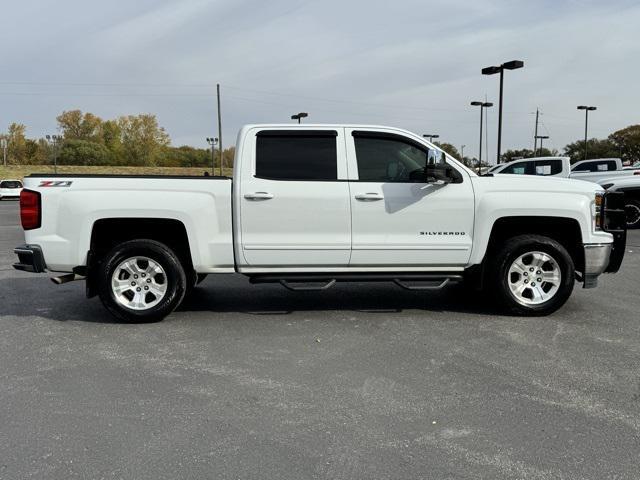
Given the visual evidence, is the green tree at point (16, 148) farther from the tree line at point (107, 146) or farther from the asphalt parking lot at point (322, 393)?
the asphalt parking lot at point (322, 393)

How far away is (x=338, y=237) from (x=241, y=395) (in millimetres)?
2254

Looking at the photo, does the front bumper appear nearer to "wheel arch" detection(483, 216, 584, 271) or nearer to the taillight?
"wheel arch" detection(483, 216, 584, 271)

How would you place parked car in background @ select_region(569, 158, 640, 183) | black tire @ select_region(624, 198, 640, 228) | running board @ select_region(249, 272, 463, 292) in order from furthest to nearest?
parked car in background @ select_region(569, 158, 640, 183) < black tire @ select_region(624, 198, 640, 228) < running board @ select_region(249, 272, 463, 292)

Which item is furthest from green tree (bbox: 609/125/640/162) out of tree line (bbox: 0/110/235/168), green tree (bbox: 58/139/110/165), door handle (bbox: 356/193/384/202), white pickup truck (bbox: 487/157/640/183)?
door handle (bbox: 356/193/384/202)

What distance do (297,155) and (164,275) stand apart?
183cm

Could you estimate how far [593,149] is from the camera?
8288 cm

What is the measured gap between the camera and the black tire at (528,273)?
584 cm

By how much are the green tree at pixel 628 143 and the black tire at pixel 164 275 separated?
9057 cm

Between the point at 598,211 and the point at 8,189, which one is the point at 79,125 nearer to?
the point at 8,189

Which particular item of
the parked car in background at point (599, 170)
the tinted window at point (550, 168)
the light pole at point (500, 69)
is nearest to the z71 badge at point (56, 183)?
the tinted window at point (550, 168)

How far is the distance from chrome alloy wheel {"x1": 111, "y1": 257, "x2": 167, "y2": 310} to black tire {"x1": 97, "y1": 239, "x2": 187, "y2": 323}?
0.09 ft

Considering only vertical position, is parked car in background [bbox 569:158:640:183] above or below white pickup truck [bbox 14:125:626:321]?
above

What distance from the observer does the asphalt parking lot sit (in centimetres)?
300

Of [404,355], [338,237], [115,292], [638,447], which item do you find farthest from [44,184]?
[638,447]
